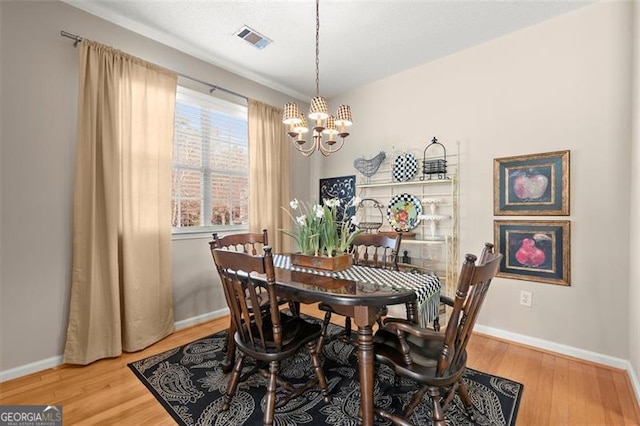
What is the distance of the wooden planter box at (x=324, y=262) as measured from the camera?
187cm

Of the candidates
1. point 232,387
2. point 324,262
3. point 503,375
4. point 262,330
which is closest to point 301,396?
point 232,387

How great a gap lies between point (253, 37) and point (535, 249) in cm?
319

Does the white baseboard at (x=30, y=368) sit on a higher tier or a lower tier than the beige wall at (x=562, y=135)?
lower

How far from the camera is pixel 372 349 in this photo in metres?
1.40

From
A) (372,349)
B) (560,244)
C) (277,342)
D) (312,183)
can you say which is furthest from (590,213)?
(312,183)

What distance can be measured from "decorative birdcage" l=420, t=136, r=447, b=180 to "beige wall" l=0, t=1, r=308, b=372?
3.16 m

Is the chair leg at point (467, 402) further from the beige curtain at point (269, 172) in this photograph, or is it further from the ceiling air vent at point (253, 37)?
the ceiling air vent at point (253, 37)

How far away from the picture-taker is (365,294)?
139cm

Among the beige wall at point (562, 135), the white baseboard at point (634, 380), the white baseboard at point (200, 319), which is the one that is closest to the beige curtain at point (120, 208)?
the white baseboard at point (200, 319)

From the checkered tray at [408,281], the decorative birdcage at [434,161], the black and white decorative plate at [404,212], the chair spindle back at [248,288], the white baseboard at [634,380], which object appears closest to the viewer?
the chair spindle back at [248,288]

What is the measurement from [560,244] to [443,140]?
4.64ft

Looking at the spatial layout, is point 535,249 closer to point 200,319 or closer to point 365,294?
point 365,294

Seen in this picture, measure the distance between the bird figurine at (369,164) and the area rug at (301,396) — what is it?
81.8 inches

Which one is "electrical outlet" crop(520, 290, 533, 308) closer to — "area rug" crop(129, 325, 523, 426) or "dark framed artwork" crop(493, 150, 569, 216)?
"dark framed artwork" crop(493, 150, 569, 216)
